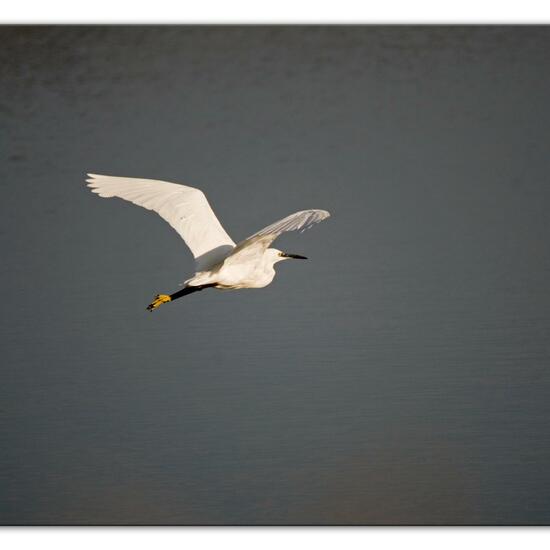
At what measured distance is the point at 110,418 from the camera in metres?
3.55

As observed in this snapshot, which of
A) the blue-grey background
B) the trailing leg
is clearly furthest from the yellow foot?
the blue-grey background

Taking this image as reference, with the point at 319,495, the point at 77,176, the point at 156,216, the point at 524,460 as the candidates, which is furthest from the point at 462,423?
the point at 77,176

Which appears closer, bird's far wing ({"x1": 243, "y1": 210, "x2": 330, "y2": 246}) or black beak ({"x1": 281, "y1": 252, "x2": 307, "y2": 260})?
bird's far wing ({"x1": 243, "y1": 210, "x2": 330, "y2": 246})

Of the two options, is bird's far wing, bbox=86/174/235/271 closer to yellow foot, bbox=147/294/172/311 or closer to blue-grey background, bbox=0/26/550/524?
yellow foot, bbox=147/294/172/311

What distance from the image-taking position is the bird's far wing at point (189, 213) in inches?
127

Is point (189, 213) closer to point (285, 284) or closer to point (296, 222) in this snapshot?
point (285, 284)

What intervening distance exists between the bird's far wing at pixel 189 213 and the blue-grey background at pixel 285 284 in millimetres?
363

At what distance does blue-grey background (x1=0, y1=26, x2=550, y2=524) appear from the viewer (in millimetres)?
3447

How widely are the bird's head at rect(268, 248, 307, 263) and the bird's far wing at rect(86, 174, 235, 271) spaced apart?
132 millimetres

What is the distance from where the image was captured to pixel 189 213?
10.7 feet

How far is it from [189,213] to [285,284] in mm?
477

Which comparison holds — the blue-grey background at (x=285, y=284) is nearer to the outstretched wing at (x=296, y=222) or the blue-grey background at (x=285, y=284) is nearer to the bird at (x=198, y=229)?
the bird at (x=198, y=229)

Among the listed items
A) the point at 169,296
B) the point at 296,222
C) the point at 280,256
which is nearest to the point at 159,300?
the point at 169,296

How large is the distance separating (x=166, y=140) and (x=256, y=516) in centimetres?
128
